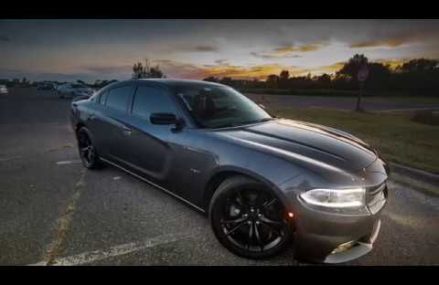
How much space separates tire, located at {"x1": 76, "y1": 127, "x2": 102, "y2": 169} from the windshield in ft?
6.77

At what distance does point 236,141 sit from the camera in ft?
9.64

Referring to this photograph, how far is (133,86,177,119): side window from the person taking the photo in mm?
3636

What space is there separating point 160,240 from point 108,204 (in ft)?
3.56

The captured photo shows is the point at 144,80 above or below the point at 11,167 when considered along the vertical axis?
above

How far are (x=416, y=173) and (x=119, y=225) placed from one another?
452cm

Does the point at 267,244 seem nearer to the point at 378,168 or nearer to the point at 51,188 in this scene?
the point at 378,168

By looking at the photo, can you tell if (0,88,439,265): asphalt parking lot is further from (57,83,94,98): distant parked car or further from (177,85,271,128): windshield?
(57,83,94,98): distant parked car

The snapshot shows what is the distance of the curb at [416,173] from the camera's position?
486 cm

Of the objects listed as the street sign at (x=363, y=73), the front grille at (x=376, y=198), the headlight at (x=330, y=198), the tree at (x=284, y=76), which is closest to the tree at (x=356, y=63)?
the street sign at (x=363, y=73)

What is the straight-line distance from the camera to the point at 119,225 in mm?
3344
